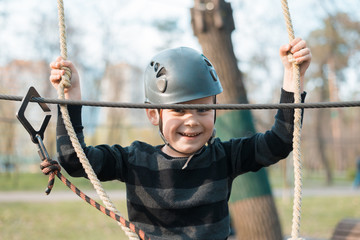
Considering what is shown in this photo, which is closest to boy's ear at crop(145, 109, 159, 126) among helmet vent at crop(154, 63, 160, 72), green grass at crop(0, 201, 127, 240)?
helmet vent at crop(154, 63, 160, 72)

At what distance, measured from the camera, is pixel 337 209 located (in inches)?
360

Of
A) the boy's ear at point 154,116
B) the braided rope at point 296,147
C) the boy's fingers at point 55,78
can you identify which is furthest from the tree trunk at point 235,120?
the boy's fingers at point 55,78

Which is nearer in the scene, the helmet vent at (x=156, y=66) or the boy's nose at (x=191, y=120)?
the boy's nose at (x=191, y=120)

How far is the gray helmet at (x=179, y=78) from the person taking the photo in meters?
1.80

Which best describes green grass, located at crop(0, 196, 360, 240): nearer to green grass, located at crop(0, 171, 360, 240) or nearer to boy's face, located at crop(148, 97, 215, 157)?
green grass, located at crop(0, 171, 360, 240)

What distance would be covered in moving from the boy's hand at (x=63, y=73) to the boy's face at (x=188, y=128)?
38cm

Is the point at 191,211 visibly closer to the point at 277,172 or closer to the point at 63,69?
the point at 63,69

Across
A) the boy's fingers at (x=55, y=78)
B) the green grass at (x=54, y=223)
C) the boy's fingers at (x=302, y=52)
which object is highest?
the boy's fingers at (x=302, y=52)

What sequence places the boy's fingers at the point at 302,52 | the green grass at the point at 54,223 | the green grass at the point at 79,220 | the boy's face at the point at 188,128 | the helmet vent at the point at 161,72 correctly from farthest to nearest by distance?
the green grass at the point at 79,220
the green grass at the point at 54,223
the helmet vent at the point at 161,72
the boy's face at the point at 188,128
the boy's fingers at the point at 302,52

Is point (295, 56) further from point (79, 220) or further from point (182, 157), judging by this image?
point (79, 220)

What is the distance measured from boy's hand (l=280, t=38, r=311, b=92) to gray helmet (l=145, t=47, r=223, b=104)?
310 mm

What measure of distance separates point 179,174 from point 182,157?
80 millimetres

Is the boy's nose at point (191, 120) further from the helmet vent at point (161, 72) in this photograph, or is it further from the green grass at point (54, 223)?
the green grass at point (54, 223)

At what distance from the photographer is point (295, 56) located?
1.65 meters
